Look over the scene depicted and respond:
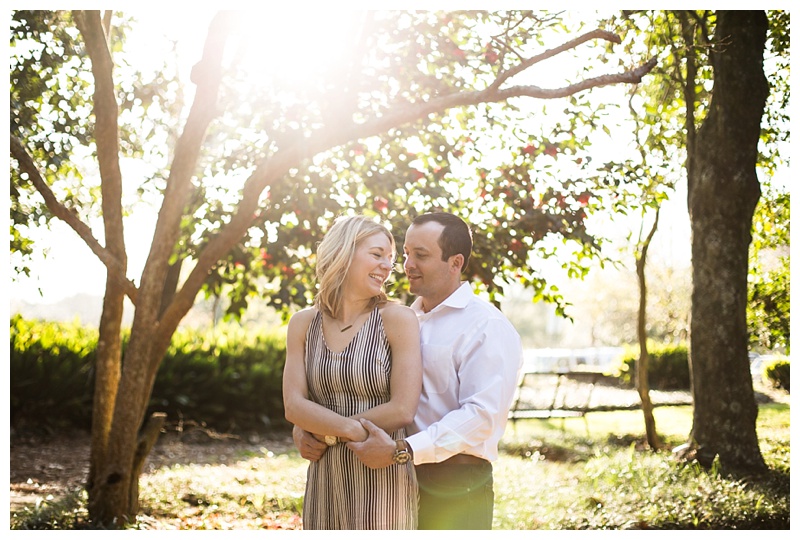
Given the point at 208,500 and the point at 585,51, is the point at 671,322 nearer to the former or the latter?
the point at 585,51

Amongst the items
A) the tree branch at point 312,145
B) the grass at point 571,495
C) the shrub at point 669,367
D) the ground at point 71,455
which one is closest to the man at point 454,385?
the tree branch at point 312,145

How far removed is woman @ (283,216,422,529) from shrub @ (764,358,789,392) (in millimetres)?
3995

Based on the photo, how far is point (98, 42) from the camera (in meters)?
4.22

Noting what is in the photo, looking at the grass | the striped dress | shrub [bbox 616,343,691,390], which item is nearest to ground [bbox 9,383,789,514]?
shrub [bbox 616,343,691,390]

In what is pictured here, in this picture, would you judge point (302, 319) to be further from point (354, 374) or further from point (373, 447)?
point (373, 447)

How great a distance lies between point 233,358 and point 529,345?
41650 millimetres

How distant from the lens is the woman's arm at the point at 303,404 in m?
2.00

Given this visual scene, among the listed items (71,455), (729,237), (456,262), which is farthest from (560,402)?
(456,262)

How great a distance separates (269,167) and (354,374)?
206 centimetres

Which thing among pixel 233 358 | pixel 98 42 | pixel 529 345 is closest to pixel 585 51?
pixel 98 42

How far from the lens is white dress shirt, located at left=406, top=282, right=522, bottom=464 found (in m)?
2.12

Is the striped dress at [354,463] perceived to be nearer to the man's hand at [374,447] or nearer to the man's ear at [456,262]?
the man's hand at [374,447]

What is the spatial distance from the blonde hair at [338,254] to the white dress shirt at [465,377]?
272mm

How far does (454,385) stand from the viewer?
226 cm
